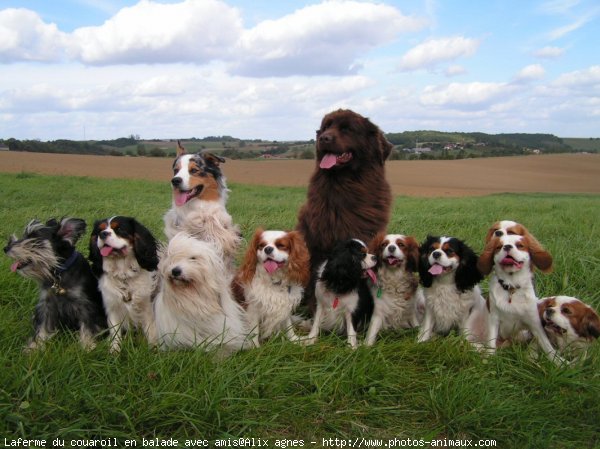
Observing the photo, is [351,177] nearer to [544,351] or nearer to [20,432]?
[544,351]

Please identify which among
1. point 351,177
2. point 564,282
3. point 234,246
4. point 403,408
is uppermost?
point 351,177

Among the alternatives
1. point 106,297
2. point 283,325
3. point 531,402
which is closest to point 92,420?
point 106,297

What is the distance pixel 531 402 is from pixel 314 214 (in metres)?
2.51

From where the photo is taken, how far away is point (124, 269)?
3836 mm

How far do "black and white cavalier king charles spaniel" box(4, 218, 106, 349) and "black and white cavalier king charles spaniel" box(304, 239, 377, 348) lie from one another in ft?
5.85

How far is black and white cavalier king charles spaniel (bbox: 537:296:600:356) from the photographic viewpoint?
3.74 metres

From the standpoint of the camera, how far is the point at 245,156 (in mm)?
34125

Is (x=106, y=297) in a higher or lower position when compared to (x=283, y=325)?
higher

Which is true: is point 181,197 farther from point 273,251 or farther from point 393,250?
point 393,250

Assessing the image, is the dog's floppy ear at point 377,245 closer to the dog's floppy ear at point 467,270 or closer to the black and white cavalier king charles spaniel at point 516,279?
the dog's floppy ear at point 467,270

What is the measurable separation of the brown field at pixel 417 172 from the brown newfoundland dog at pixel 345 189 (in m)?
19.9

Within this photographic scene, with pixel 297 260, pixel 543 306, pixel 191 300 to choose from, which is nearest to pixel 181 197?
pixel 191 300

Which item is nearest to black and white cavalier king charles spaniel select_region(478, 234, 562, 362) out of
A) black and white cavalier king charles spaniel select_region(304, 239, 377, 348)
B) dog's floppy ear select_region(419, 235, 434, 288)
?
dog's floppy ear select_region(419, 235, 434, 288)

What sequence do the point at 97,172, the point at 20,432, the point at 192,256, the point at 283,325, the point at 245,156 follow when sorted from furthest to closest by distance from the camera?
the point at 245,156, the point at 97,172, the point at 283,325, the point at 192,256, the point at 20,432
